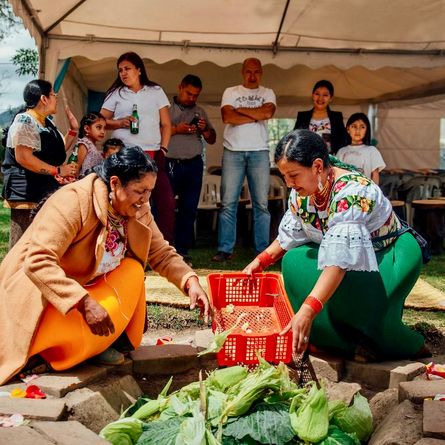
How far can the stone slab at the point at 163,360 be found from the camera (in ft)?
11.8

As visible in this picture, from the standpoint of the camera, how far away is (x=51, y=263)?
302cm

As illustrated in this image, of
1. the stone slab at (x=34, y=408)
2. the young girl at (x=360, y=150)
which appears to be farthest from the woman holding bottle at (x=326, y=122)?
the stone slab at (x=34, y=408)

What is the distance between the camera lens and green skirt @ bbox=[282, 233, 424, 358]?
3463mm

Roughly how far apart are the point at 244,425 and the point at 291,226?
1.38 m

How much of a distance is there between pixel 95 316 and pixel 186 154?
4266 mm

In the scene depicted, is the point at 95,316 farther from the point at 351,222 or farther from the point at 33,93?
the point at 33,93

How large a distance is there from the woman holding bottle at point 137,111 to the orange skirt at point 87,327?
3.05 meters

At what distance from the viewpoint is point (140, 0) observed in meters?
7.08

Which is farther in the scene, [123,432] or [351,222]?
[351,222]

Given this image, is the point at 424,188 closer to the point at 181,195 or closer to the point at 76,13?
the point at 181,195

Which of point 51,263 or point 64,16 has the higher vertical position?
point 64,16

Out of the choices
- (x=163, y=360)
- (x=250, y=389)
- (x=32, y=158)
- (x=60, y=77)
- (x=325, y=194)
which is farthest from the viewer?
(x=60, y=77)

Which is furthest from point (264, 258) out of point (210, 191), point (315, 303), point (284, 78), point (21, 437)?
point (284, 78)

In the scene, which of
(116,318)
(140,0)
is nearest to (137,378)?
(116,318)
